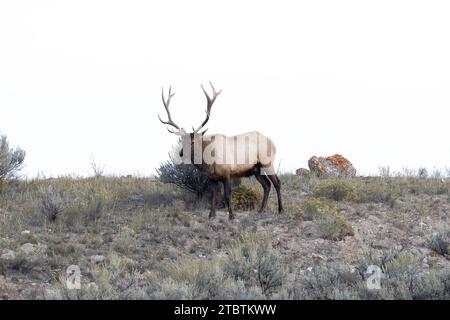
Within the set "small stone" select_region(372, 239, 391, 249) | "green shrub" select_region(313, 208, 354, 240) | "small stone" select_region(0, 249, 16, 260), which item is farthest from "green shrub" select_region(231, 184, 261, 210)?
"small stone" select_region(0, 249, 16, 260)

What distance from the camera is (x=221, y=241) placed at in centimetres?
1141

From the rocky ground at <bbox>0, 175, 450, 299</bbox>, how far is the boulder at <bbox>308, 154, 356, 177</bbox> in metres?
1.27

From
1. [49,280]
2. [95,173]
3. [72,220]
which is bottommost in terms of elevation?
[49,280]

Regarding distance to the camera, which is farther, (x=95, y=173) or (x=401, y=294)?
(x=95, y=173)

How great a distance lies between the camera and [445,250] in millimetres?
11117

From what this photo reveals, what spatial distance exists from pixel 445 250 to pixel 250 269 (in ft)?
14.0

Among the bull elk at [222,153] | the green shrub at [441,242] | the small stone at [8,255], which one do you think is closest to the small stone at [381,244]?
the green shrub at [441,242]

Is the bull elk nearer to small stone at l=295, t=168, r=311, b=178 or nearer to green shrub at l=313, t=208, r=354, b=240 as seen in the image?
green shrub at l=313, t=208, r=354, b=240

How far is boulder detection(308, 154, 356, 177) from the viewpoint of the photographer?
1775 centimetres

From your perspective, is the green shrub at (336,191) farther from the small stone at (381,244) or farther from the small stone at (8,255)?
the small stone at (8,255)

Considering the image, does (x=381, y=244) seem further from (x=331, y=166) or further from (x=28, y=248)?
(x=331, y=166)

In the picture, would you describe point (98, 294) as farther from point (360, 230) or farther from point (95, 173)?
point (95, 173)

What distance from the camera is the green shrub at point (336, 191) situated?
14492mm
